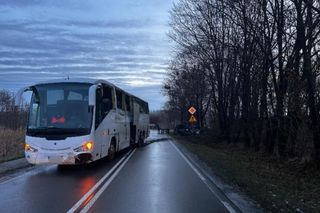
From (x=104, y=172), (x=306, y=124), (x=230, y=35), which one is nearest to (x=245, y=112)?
(x=230, y=35)

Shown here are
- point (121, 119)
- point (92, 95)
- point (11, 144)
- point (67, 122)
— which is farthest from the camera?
point (11, 144)

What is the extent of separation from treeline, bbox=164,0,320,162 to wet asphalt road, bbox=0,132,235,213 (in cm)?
602

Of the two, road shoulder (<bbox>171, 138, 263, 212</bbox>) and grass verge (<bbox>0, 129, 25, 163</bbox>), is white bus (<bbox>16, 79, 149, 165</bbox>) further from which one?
grass verge (<bbox>0, 129, 25, 163</bbox>)

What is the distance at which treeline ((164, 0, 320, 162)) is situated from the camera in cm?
1859

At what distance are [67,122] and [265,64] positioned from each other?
43.9 feet

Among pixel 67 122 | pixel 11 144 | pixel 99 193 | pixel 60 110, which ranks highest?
pixel 60 110

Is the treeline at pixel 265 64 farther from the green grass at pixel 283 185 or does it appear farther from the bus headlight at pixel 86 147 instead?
the bus headlight at pixel 86 147

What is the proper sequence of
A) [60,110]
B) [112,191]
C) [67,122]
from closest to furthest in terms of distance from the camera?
[112,191] < [67,122] < [60,110]

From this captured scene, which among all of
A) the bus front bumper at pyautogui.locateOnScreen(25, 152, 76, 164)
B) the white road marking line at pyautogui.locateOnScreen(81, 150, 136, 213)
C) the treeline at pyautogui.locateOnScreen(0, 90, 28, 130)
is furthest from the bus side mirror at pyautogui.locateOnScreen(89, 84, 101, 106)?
the treeline at pyautogui.locateOnScreen(0, 90, 28, 130)

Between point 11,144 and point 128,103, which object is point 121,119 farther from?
point 11,144

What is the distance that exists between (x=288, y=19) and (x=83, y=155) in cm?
1341

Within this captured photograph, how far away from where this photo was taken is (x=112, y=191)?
37.9 ft

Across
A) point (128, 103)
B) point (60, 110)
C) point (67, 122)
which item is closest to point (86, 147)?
point (67, 122)

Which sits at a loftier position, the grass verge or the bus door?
the bus door
